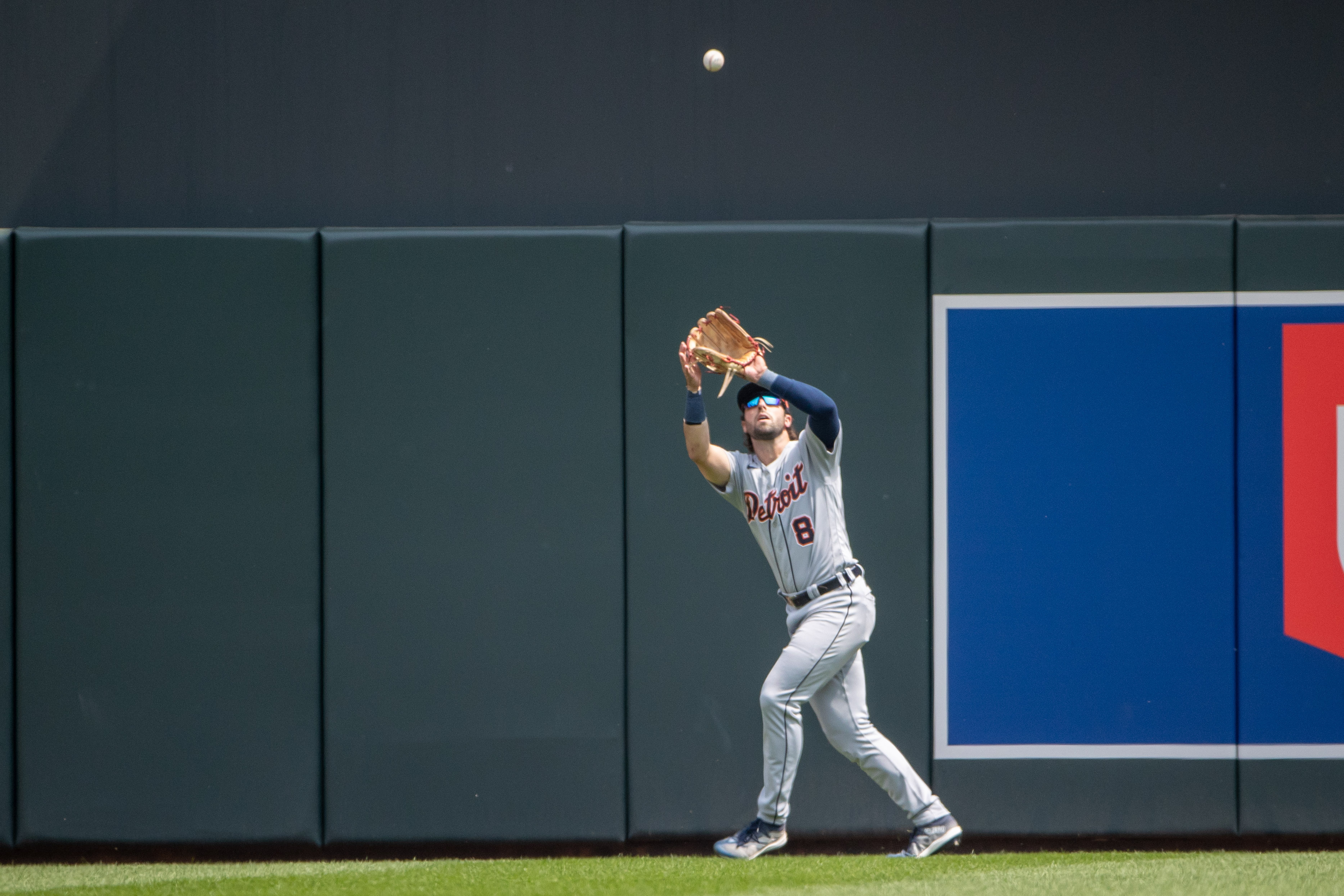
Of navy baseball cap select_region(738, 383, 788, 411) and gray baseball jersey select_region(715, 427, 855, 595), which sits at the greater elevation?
navy baseball cap select_region(738, 383, 788, 411)

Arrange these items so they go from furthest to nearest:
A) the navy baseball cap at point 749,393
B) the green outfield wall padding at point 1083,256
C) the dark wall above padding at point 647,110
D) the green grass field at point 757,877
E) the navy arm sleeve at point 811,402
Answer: the dark wall above padding at point 647,110 → the green outfield wall padding at point 1083,256 → the navy baseball cap at point 749,393 → the navy arm sleeve at point 811,402 → the green grass field at point 757,877

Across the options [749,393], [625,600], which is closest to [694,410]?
[749,393]

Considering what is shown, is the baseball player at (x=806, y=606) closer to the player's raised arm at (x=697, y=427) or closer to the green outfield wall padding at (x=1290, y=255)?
the player's raised arm at (x=697, y=427)

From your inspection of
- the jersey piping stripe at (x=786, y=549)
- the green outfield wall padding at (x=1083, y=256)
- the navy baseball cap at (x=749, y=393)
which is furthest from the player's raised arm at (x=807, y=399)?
the green outfield wall padding at (x=1083, y=256)

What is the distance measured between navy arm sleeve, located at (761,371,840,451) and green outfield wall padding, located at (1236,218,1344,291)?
1726mm

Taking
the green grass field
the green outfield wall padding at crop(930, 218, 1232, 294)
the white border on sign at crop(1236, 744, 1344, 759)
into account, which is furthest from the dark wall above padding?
the green grass field

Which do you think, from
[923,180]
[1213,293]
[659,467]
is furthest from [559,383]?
[1213,293]

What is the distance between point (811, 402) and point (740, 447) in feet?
2.23

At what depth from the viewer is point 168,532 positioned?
13.3 ft

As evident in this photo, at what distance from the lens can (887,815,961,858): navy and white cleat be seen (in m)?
3.56

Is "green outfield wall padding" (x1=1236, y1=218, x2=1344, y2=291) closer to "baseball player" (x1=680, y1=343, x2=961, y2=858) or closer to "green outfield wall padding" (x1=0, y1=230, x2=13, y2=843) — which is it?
"baseball player" (x1=680, y1=343, x2=961, y2=858)

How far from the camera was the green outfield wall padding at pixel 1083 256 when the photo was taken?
402cm

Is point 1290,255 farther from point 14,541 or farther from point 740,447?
point 14,541

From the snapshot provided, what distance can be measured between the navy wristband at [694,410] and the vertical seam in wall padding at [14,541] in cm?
250
